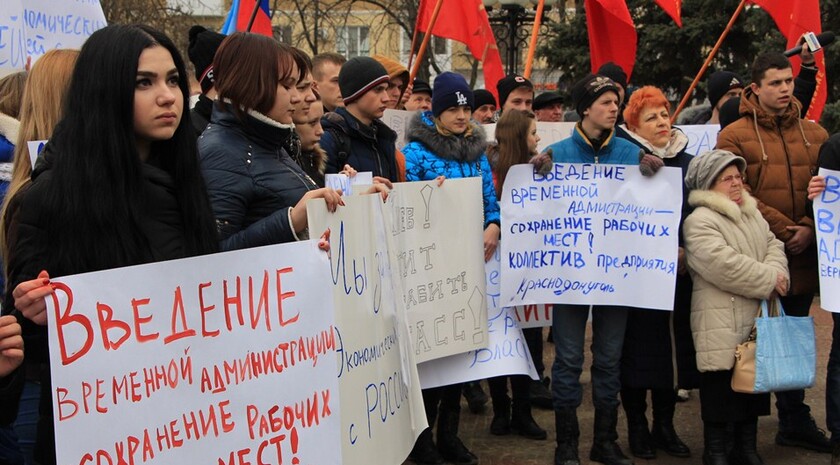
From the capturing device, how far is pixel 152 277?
2430 mm

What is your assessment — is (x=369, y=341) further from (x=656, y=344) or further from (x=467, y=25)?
(x=467, y=25)

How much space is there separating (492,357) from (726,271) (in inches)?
51.8

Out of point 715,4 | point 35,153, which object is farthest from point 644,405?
point 715,4

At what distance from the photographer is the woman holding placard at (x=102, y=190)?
233 cm

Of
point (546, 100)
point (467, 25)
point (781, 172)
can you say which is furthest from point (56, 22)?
point (467, 25)

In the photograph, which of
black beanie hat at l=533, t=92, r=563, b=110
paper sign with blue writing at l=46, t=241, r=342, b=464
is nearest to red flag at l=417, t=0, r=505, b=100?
black beanie hat at l=533, t=92, r=563, b=110

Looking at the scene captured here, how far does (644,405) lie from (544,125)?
293 centimetres

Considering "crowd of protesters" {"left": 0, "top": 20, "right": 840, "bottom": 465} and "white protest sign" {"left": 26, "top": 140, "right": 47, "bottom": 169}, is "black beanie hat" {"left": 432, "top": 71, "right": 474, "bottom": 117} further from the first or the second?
"white protest sign" {"left": 26, "top": 140, "right": 47, "bottom": 169}

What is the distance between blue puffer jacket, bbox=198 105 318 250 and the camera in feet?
10.2

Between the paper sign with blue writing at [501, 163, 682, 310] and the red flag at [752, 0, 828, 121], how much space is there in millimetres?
2976

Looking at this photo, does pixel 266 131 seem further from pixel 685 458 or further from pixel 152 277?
pixel 685 458

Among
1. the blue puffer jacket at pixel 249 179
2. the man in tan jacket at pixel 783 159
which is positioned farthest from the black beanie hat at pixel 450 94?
the blue puffer jacket at pixel 249 179

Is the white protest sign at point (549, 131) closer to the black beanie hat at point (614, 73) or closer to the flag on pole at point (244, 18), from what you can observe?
the black beanie hat at point (614, 73)

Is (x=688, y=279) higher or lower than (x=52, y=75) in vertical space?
lower
